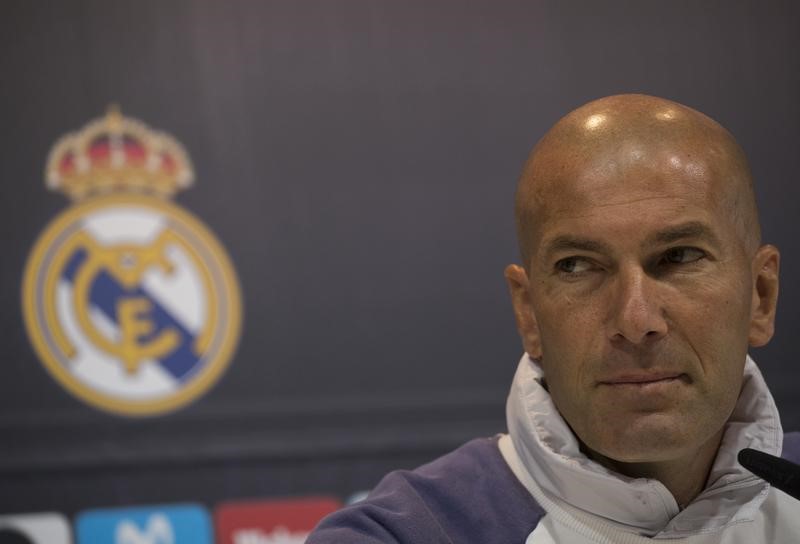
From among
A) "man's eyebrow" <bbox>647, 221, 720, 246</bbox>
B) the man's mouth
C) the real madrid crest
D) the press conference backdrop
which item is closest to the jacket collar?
the man's mouth

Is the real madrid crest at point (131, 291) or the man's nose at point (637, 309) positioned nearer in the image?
the man's nose at point (637, 309)

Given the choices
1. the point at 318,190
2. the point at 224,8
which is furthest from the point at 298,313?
the point at 224,8

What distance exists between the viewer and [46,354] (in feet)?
7.78

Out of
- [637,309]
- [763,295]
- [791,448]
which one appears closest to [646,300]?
[637,309]

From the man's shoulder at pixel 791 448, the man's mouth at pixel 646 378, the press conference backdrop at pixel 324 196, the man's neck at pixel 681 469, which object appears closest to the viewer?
the man's mouth at pixel 646 378

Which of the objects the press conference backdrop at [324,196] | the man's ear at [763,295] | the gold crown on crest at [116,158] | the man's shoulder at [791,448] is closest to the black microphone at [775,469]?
the man's ear at [763,295]

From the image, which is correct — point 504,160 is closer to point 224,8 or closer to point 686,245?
point 224,8

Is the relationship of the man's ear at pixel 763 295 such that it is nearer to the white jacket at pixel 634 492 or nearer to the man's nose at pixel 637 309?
the white jacket at pixel 634 492

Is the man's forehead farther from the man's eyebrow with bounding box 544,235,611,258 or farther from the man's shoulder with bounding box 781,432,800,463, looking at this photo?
the man's shoulder with bounding box 781,432,800,463

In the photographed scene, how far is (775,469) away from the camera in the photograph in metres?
1.01

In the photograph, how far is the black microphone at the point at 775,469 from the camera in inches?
38.3

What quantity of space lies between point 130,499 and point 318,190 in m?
0.81

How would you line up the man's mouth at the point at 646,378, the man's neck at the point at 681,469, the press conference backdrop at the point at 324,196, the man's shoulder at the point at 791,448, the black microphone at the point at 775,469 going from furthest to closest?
the press conference backdrop at the point at 324,196, the man's shoulder at the point at 791,448, the man's neck at the point at 681,469, the man's mouth at the point at 646,378, the black microphone at the point at 775,469

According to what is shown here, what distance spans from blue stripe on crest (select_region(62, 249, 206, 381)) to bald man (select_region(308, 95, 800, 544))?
119 cm
